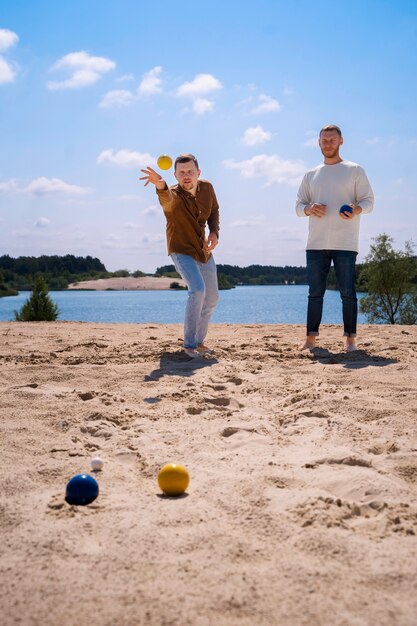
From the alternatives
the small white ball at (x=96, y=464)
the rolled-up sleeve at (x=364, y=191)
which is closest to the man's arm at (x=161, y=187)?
the rolled-up sleeve at (x=364, y=191)

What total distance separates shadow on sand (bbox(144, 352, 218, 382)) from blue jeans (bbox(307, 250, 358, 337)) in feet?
4.71

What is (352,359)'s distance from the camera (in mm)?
5746

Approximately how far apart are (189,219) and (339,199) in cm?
168

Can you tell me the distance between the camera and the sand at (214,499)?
1671 mm

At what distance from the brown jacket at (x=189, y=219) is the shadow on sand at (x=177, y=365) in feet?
3.57

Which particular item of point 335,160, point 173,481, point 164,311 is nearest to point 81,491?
point 173,481

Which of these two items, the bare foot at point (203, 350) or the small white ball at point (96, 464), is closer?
the small white ball at point (96, 464)

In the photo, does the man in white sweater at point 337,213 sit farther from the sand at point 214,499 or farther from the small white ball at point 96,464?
the small white ball at point 96,464

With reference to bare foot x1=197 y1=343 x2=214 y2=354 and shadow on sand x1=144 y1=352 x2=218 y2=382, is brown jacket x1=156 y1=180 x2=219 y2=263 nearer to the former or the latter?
bare foot x1=197 y1=343 x2=214 y2=354

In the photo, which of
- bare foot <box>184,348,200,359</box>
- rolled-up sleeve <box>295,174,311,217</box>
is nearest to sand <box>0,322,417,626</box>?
bare foot <box>184,348,200,359</box>

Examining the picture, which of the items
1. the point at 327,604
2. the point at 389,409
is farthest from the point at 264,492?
the point at 389,409

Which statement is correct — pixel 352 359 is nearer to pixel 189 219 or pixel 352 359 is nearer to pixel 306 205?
pixel 306 205

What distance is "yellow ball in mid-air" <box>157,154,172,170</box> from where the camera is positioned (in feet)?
19.8

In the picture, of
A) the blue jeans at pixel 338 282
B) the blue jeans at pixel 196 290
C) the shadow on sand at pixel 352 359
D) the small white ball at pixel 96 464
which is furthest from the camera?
the blue jeans at pixel 338 282
